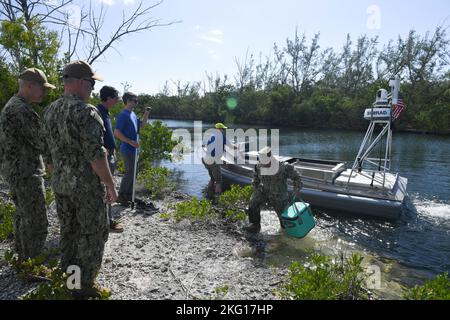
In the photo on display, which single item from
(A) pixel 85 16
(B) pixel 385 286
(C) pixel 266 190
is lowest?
(B) pixel 385 286

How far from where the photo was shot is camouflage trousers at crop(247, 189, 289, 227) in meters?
6.30

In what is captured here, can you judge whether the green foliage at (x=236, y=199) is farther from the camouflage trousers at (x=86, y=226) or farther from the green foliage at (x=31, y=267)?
the camouflage trousers at (x=86, y=226)

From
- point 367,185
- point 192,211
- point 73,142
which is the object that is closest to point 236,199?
point 192,211

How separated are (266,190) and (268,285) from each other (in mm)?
2427

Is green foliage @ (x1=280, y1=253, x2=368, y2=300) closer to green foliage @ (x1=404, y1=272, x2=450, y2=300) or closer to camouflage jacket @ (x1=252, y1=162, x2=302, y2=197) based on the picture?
green foliage @ (x1=404, y1=272, x2=450, y2=300)

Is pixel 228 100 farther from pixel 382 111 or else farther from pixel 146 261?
pixel 146 261

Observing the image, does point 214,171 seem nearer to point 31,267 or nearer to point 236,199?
point 236,199

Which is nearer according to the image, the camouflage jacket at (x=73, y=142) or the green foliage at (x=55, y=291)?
the camouflage jacket at (x=73, y=142)

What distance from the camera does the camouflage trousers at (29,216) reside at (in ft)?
11.9

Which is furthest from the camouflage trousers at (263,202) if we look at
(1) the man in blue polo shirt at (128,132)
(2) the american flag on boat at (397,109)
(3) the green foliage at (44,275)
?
(2) the american flag on boat at (397,109)

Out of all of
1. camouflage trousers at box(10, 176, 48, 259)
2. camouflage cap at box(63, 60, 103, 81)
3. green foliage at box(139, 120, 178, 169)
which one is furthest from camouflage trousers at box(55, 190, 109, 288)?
green foliage at box(139, 120, 178, 169)

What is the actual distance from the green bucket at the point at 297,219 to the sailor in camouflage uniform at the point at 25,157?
402 cm

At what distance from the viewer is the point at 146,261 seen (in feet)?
15.0

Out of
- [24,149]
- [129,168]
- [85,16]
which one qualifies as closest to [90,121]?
[24,149]
